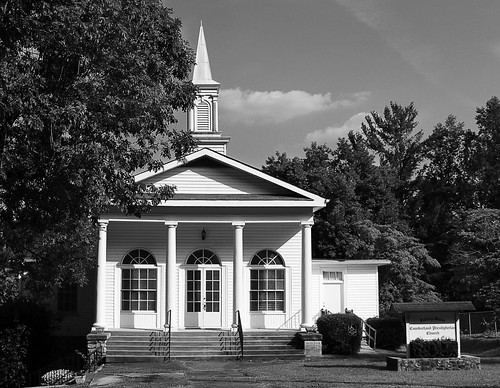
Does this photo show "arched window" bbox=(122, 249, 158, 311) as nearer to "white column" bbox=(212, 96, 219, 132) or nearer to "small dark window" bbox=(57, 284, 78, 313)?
"small dark window" bbox=(57, 284, 78, 313)

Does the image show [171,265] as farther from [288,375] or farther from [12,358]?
[288,375]

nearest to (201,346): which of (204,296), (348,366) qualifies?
(204,296)

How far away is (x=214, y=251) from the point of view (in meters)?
28.3

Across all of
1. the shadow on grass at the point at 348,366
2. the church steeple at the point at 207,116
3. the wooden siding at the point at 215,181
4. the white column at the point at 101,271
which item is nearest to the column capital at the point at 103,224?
the white column at the point at 101,271

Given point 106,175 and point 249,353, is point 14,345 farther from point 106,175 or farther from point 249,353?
point 106,175

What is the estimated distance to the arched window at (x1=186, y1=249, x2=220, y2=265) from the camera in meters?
28.3

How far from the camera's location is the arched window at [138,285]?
2791 cm

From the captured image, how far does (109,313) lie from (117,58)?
14649 millimetres

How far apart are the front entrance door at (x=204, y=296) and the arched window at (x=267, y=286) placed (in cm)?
132

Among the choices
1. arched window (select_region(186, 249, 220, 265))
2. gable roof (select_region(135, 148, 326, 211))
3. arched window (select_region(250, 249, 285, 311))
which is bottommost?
arched window (select_region(250, 249, 285, 311))

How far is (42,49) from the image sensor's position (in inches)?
564

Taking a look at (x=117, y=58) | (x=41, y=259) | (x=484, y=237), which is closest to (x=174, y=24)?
(x=117, y=58)

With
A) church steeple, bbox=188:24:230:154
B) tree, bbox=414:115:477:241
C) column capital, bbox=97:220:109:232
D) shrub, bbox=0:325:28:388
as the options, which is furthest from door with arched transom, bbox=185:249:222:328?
tree, bbox=414:115:477:241

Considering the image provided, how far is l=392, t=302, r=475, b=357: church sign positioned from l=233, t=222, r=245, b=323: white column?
7904mm
